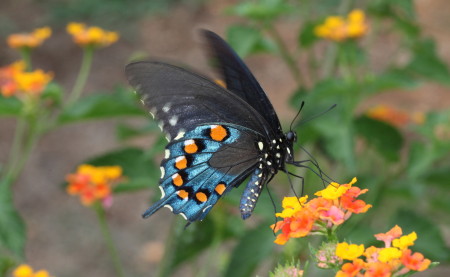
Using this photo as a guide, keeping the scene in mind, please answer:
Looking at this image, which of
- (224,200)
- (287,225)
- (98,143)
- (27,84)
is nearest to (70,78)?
(98,143)

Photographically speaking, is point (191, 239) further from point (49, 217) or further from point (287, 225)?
point (49, 217)

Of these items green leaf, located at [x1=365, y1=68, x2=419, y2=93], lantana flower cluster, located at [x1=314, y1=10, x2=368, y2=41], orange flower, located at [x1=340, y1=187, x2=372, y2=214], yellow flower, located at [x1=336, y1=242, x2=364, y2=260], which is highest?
lantana flower cluster, located at [x1=314, y1=10, x2=368, y2=41]

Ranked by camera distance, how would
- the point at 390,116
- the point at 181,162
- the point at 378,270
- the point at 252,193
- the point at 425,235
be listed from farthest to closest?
the point at 390,116, the point at 425,235, the point at 181,162, the point at 252,193, the point at 378,270

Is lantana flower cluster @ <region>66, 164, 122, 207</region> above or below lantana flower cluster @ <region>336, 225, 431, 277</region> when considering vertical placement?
above

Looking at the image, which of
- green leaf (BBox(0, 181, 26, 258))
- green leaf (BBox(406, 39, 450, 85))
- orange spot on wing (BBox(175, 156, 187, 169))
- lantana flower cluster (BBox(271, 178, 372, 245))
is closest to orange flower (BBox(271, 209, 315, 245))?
lantana flower cluster (BBox(271, 178, 372, 245))

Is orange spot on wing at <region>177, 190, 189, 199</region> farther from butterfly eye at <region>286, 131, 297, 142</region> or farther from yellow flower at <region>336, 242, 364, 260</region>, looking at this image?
yellow flower at <region>336, 242, 364, 260</region>

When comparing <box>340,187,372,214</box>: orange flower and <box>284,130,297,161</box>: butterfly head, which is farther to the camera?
<box>284,130,297,161</box>: butterfly head

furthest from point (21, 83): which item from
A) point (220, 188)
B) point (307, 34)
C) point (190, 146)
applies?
point (307, 34)

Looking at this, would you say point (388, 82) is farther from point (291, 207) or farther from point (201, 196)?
point (291, 207)
